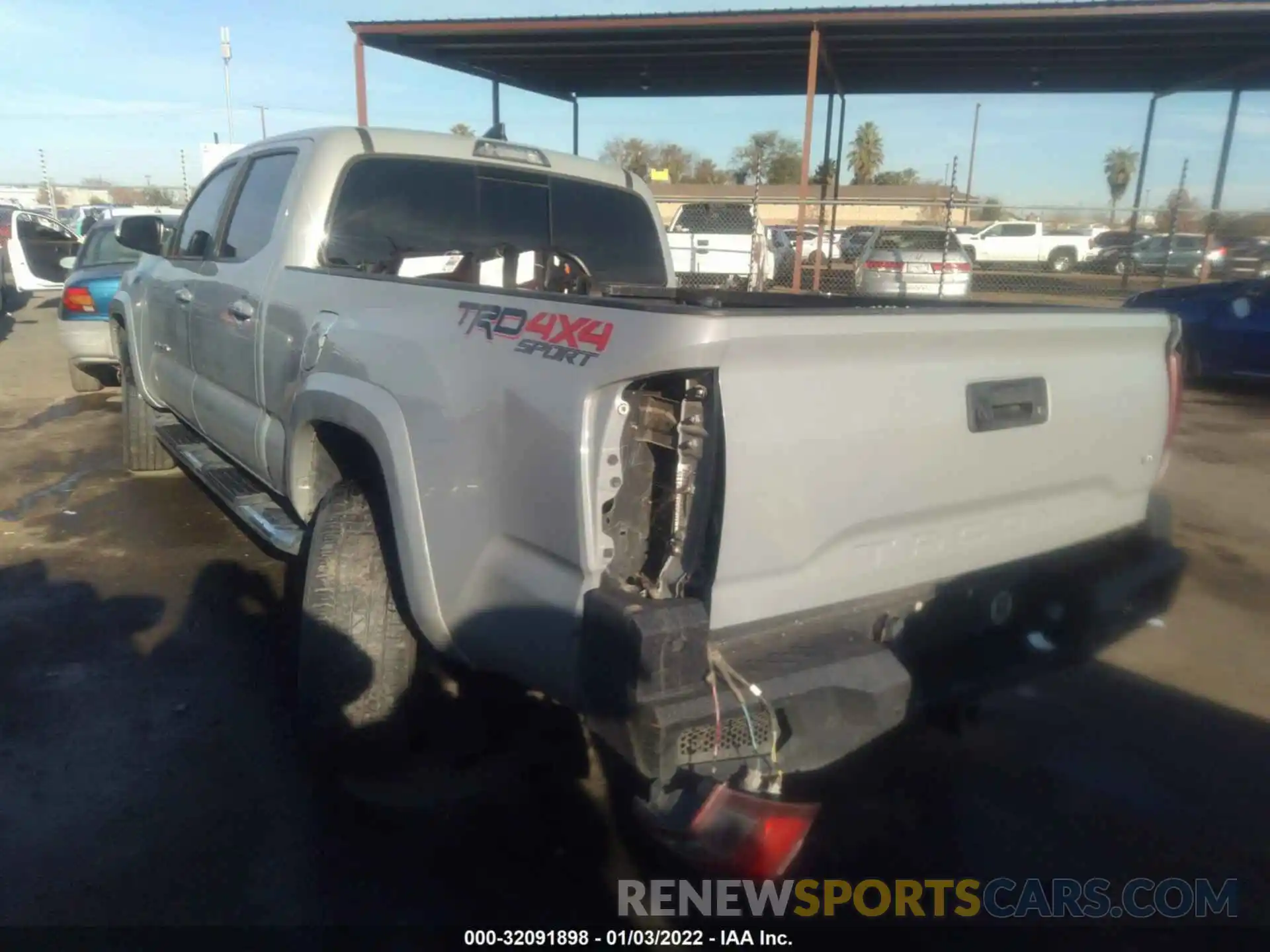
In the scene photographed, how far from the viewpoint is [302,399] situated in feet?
11.0

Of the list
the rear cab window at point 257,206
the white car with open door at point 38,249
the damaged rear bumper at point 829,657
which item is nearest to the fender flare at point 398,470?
the damaged rear bumper at point 829,657

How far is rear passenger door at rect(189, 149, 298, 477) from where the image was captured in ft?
13.2

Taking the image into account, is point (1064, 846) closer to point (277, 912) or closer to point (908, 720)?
point (908, 720)

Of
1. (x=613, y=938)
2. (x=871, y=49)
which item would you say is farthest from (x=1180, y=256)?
(x=613, y=938)

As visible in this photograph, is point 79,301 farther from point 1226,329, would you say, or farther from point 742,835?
point 1226,329

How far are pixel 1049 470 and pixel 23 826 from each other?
10.8ft

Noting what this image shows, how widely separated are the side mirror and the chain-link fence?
19.8 ft

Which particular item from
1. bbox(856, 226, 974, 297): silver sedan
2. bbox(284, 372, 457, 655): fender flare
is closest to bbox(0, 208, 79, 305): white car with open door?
bbox(856, 226, 974, 297): silver sedan

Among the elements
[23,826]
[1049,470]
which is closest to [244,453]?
[23,826]

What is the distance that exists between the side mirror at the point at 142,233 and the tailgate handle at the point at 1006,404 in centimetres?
477

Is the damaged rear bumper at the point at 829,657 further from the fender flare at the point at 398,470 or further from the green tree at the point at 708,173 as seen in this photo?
the green tree at the point at 708,173

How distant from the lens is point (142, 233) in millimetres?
5473

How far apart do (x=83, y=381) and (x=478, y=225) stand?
7667 millimetres

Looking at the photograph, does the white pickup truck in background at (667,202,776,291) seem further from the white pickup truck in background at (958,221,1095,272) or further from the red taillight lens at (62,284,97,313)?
the white pickup truck in background at (958,221,1095,272)
